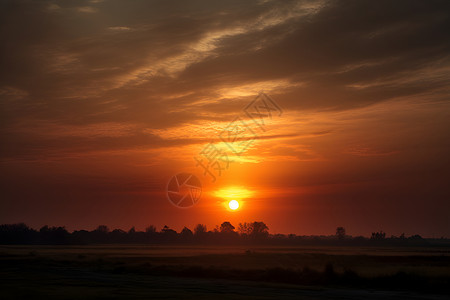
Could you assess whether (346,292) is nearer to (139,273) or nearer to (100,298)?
(100,298)

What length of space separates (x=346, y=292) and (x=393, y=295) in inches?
144

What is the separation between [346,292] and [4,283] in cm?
2800

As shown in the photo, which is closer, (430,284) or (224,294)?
(224,294)

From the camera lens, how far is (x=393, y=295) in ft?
126

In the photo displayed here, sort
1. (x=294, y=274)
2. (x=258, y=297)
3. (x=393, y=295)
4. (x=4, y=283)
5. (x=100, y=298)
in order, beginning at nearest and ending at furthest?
1. (x=100, y=298)
2. (x=258, y=297)
3. (x=393, y=295)
4. (x=4, y=283)
5. (x=294, y=274)

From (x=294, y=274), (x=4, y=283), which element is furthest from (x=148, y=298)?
(x=294, y=274)

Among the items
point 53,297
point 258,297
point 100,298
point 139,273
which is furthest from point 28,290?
point 139,273

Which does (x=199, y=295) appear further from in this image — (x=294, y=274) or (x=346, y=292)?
(x=294, y=274)

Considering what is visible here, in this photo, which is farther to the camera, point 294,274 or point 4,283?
point 294,274

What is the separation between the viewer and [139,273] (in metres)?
59.6

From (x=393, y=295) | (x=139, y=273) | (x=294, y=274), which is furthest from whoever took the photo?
(x=139, y=273)

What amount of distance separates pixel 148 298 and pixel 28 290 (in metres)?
9.95

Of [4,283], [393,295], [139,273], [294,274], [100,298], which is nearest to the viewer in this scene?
[100,298]

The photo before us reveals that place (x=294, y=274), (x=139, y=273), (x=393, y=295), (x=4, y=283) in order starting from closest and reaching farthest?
(x=393, y=295), (x=4, y=283), (x=294, y=274), (x=139, y=273)
